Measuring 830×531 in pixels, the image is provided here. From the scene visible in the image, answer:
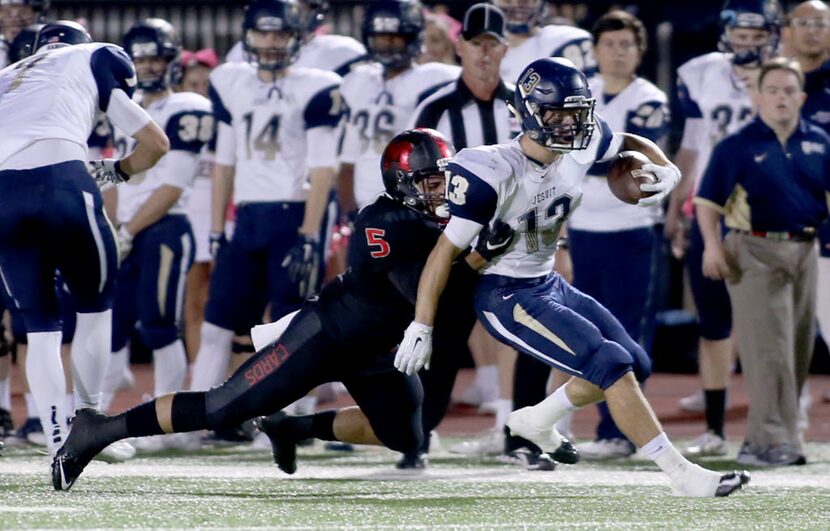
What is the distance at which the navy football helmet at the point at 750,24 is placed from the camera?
752cm

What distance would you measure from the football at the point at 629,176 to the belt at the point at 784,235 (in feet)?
3.86

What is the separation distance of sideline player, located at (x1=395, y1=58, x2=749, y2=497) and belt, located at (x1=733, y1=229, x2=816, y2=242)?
4.06 feet

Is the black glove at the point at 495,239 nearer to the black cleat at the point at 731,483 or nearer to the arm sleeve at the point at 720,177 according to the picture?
the black cleat at the point at 731,483

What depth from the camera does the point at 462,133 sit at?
682 cm

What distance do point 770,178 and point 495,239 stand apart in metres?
1.69

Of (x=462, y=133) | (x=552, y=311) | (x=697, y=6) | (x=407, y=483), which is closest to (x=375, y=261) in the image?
(x=552, y=311)

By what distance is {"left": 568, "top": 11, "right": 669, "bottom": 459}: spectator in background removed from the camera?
6.95m

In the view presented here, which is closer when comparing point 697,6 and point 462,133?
point 462,133

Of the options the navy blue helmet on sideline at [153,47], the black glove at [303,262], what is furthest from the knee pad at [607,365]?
the navy blue helmet on sideline at [153,47]

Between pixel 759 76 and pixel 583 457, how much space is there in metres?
1.61

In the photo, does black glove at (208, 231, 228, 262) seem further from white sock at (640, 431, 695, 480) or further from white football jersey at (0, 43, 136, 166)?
white sock at (640, 431, 695, 480)

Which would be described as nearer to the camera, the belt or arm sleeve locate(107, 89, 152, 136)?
arm sleeve locate(107, 89, 152, 136)

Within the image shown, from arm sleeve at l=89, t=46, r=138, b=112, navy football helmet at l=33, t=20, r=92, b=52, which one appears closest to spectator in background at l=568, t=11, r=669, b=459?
arm sleeve at l=89, t=46, r=138, b=112

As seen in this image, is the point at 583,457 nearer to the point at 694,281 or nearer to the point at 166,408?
the point at 694,281
